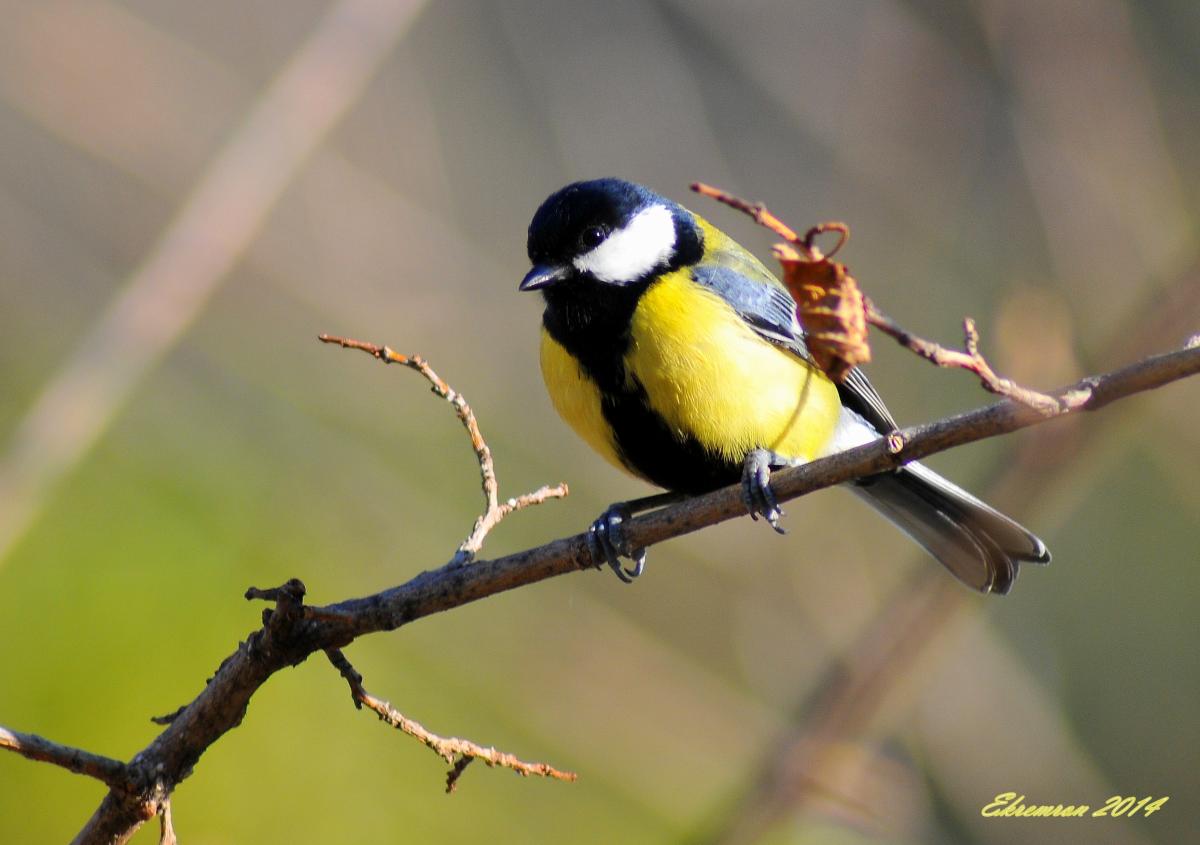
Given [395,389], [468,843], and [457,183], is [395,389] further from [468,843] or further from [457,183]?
[468,843]

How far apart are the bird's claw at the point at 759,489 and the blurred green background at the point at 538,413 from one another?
31 centimetres

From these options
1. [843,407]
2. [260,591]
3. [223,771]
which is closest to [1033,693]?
[843,407]

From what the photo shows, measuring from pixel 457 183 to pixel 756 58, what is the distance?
145 cm

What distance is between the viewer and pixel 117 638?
3445 millimetres

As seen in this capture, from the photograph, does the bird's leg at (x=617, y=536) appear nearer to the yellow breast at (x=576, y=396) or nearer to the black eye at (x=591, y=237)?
the yellow breast at (x=576, y=396)

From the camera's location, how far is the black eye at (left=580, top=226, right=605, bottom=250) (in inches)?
102

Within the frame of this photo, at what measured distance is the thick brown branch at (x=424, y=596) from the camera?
138 centimetres

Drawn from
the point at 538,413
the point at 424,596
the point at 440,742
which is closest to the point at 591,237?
the point at 424,596

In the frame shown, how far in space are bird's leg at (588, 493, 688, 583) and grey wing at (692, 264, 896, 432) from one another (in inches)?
16.4

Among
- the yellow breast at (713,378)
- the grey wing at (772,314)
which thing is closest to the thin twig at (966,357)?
the yellow breast at (713,378)

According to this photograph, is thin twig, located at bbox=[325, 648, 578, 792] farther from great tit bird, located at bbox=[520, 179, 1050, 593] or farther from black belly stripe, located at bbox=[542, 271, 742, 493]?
black belly stripe, located at bbox=[542, 271, 742, 493]

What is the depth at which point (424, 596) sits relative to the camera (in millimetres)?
1702

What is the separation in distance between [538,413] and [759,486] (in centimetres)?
221
